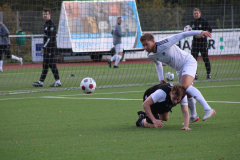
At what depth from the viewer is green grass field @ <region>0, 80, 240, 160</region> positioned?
429 centimetres

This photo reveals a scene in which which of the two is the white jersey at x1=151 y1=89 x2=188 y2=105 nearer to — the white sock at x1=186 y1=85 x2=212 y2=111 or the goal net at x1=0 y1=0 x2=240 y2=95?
the white sock at x1=186 y1=85 x2=212 y2=111

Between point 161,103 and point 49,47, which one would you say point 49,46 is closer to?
point 49,47

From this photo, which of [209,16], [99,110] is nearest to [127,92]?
[99,110]

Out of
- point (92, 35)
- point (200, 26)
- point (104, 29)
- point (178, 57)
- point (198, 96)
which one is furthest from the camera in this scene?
point (104, 29)

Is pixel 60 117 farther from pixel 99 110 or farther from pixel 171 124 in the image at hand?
pixel 171 124

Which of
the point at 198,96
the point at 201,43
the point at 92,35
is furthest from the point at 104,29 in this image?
the point at 198,96

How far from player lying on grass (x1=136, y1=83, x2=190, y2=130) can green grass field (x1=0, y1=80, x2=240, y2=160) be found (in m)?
0.16

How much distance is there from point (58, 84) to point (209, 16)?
13.9 metres

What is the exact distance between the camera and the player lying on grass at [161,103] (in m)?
5.21

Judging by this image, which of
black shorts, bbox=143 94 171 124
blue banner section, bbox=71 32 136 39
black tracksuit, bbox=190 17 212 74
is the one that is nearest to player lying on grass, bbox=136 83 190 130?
black shorts, bbox=143 94 171 124

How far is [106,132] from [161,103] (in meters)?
0.95

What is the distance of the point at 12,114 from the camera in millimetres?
7234

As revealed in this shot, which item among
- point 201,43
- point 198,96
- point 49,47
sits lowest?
point 198,96

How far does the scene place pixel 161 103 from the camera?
5.65m
